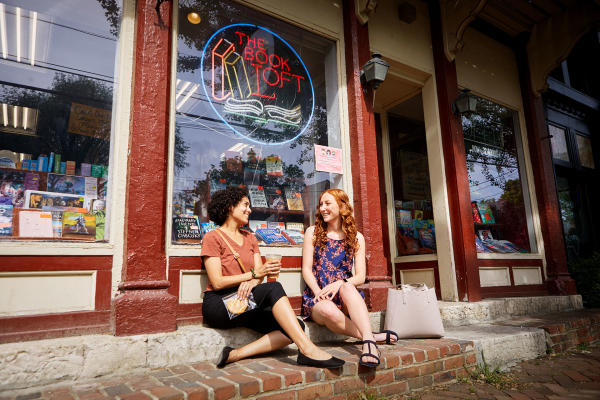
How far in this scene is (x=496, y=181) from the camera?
599 cm

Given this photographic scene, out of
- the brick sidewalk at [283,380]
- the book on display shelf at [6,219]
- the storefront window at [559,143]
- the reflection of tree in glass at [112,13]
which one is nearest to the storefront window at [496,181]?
the storefront window at [559,143]

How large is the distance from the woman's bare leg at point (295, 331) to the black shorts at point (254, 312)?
0.07 m

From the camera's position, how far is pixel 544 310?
5.40 meters

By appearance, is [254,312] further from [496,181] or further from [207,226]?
[496,181]

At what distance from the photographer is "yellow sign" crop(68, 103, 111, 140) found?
3.04 m

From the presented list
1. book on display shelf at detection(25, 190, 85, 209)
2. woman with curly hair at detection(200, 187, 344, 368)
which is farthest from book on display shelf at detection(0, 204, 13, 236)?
woman with curly hair at detection(200, 187, 344, 368)

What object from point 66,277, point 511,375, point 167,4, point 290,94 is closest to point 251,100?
point 290,94

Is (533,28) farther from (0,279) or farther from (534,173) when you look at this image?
(0,279)

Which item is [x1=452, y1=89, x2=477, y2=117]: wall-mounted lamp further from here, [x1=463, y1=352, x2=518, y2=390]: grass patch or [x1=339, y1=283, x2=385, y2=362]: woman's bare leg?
[x1=339, y1=283, x2=385, y2=362]: woman's bare leg

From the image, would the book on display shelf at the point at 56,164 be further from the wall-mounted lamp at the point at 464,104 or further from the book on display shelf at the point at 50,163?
the wall-mounted lamp at the point at 464,104

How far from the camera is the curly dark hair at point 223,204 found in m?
3.24

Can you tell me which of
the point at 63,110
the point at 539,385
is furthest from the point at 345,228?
the point at 63,110

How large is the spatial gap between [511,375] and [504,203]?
3.49 m

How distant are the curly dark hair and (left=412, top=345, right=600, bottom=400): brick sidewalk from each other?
79.3 inches
